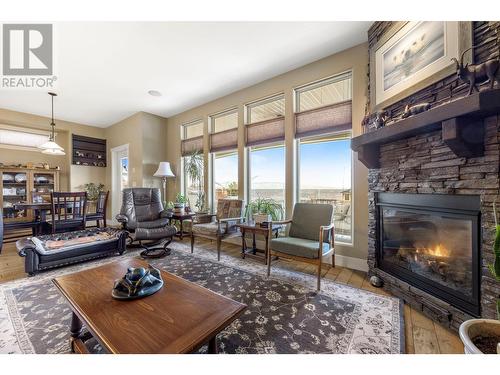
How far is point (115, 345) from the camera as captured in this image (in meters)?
0.87

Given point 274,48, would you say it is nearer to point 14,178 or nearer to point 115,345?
point 115,345

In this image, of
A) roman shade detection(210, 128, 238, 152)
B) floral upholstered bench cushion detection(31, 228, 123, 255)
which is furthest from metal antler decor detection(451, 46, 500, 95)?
floral upholstered bench cushion detection(31, 228, 123, 255)

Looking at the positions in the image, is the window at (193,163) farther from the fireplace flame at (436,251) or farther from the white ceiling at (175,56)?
the fireplace flame at (436,251)

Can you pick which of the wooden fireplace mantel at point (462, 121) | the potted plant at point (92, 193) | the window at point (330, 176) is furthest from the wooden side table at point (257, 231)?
the potted plant at point (92, 193)

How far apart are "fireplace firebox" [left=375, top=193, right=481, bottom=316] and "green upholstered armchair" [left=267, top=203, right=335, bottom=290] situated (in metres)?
0.54

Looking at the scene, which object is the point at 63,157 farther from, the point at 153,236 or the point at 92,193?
the point at 153,236

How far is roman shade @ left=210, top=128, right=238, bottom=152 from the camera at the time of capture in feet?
13.0

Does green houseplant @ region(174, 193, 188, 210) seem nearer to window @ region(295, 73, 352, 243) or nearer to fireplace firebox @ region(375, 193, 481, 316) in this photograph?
window @ region(295, 73, 352, 243)

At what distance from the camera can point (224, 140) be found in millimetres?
4117

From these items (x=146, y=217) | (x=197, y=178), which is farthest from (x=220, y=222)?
(x=197, y=178)

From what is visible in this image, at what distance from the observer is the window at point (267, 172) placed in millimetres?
3469

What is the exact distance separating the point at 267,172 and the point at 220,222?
1224 mm

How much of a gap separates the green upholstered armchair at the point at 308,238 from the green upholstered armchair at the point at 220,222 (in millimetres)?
829
